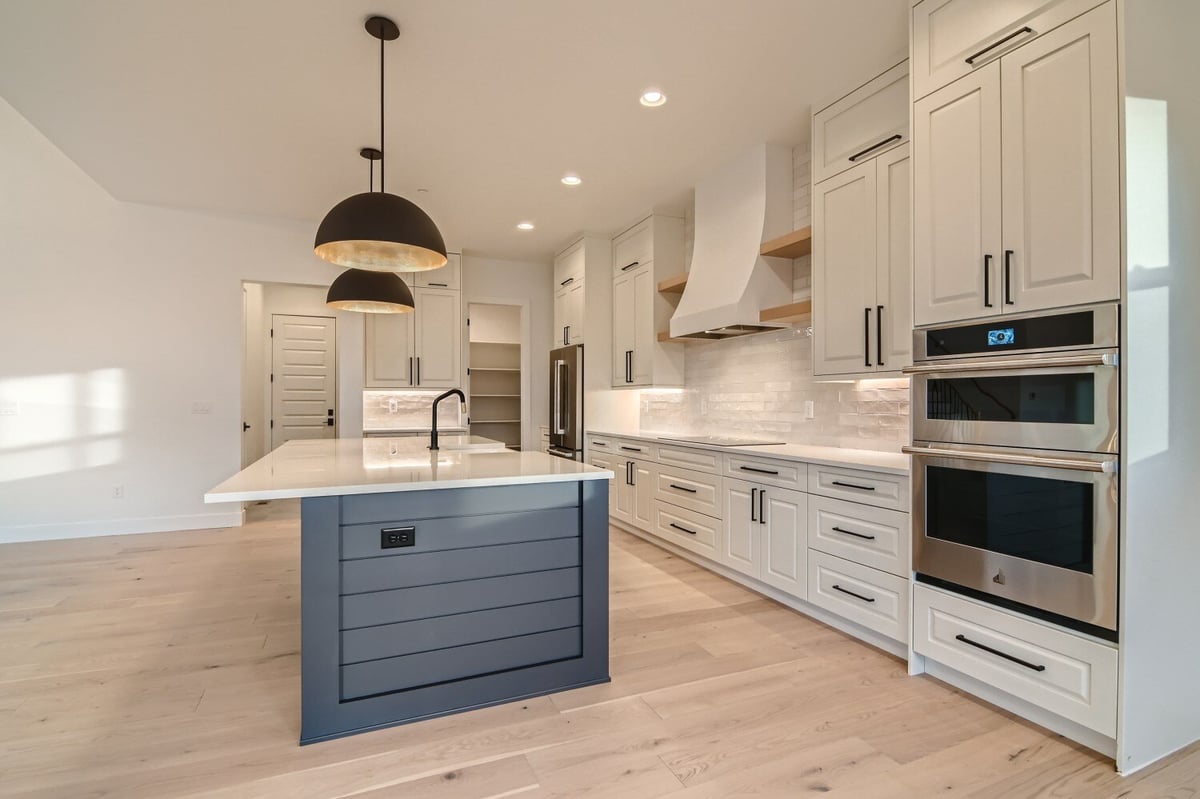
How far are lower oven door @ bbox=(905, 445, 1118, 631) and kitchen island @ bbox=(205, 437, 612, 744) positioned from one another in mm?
1347

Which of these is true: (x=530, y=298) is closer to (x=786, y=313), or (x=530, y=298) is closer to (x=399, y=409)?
(x=399, y=409)

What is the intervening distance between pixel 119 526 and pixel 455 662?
447cm

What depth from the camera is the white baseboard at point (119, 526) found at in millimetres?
4734

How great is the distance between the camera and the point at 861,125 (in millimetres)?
3068

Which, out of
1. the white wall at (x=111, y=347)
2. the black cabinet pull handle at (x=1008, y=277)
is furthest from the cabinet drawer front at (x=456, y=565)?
the white wall at (x=111, y=347)

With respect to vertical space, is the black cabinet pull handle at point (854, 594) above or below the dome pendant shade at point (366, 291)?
below

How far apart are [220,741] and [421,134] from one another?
3269mm

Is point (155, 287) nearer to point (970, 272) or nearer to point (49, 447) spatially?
point (49, 447)

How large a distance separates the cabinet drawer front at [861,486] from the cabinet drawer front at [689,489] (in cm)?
86

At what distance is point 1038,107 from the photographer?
6.67 ft

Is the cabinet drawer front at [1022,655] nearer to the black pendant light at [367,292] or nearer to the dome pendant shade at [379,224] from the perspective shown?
the dome pendant shade at [379,224]

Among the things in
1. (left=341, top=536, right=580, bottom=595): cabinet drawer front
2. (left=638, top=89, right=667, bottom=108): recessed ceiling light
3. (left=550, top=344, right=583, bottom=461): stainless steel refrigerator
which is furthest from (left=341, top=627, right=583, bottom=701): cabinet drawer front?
(left=550, top=344, right=583, bottom=461): stainless steel refrigerator

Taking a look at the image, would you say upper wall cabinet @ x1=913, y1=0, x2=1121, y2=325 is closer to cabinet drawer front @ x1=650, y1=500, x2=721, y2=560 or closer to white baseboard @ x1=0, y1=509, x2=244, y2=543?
cabinet drawer front @ x1=650, y1=500, x2=721, y2=560

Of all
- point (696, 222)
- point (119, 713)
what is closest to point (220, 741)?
point (119, 713)
